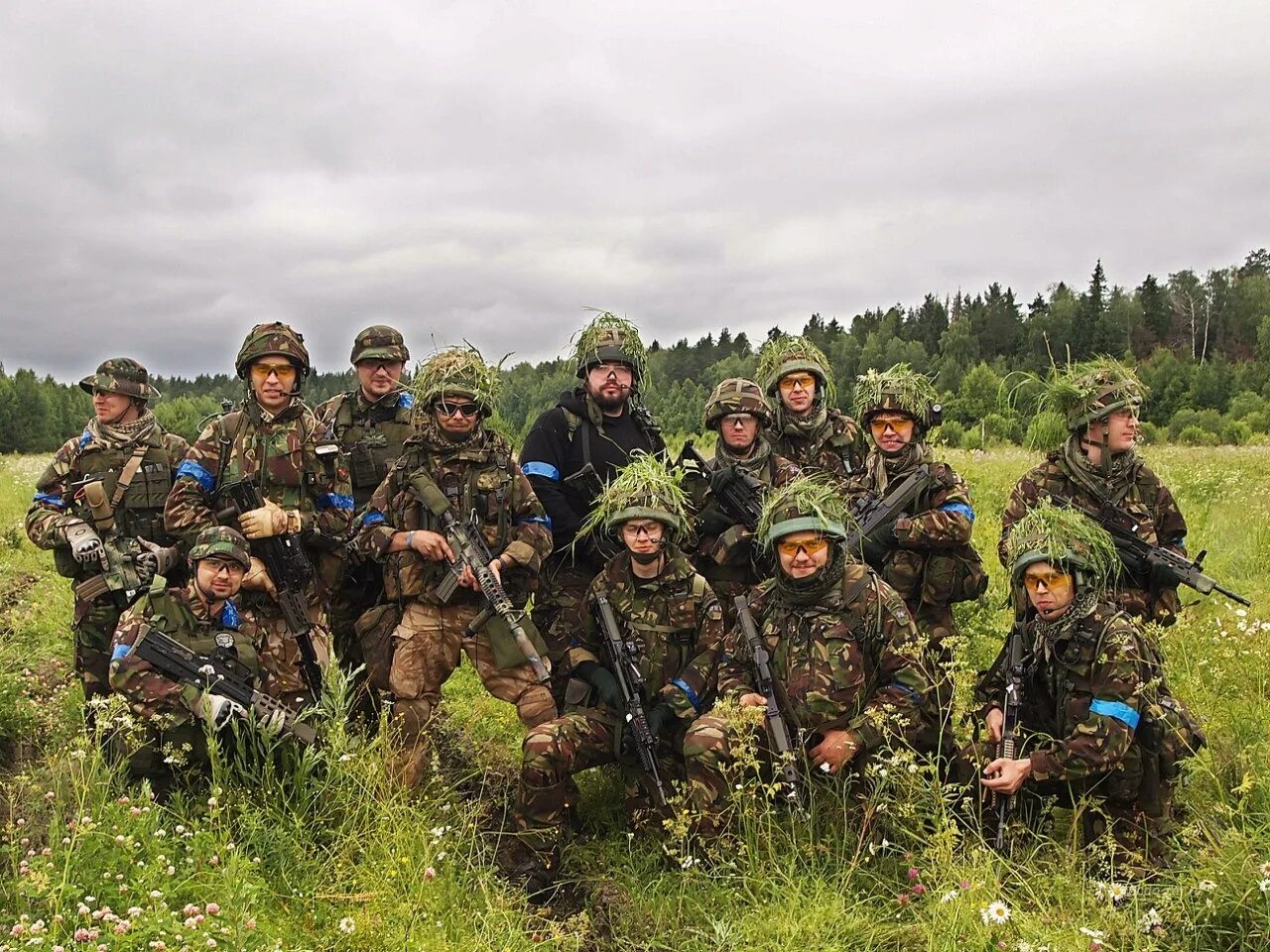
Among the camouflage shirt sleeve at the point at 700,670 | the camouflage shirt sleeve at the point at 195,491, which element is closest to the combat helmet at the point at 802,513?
the camouflage shirt sleeve at the point at 700,670

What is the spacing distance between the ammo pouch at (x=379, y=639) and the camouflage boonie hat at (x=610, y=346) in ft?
6.85

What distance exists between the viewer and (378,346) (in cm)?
636

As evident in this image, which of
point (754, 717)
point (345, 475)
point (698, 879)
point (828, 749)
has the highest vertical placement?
point (345, 475)

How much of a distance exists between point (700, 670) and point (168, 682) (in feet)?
9.37

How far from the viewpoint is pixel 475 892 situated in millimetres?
3918

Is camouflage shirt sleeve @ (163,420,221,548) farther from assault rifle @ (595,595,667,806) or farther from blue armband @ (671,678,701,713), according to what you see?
blue armband @ (671,678,701,713)

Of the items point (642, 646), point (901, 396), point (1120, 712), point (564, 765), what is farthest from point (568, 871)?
point (901, 396)

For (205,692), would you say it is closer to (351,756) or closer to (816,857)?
(351,756)

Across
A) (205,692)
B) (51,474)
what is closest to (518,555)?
(205,692)

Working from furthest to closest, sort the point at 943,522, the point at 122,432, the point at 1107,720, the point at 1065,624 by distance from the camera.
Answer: the point at 122,432
the point at 943,522
the point at 1065,624
the point at 1107,720

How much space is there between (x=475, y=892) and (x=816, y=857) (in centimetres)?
165

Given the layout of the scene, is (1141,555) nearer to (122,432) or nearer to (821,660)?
(821,660)

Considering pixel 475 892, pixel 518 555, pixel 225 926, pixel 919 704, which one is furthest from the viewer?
pixel 518 555

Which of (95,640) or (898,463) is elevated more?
(898,463)
